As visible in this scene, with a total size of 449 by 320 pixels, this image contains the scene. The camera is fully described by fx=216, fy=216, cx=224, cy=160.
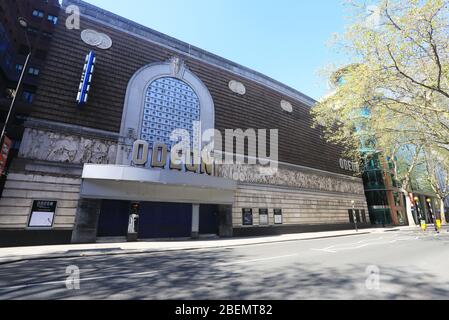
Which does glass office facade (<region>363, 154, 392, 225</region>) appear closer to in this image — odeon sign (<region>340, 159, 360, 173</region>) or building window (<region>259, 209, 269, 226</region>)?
odeon sign (<region>340, 159, 360, 173</region>)

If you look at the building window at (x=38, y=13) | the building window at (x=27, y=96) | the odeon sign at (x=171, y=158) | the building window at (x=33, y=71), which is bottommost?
the odeon sign at (x=171, y=158)

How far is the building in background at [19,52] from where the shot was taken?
22531 mm

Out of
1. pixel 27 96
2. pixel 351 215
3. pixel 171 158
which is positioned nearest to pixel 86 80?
pixel 171 158

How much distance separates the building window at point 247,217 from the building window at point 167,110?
27.3ft

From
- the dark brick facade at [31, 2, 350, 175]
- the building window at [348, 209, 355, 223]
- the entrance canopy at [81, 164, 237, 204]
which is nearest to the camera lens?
the entrance canopy at [81, 164, 237, 204]

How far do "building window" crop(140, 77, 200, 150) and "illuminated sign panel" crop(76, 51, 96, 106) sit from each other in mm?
Result: 4265

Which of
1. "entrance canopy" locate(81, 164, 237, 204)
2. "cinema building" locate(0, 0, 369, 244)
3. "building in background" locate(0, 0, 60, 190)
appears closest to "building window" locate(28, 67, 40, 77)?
"building in background" locate(0, 0, 60, 190)

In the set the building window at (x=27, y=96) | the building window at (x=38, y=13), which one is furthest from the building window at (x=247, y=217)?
the building window at (x=38, y=13)

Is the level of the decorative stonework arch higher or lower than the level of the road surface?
higher

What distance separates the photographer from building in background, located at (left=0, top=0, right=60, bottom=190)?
22531 millimetres

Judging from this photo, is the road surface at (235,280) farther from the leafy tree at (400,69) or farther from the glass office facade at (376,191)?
the glass office facade at (376,191)

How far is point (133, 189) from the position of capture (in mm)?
15977

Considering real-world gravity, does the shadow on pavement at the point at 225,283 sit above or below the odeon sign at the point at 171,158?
A: below
